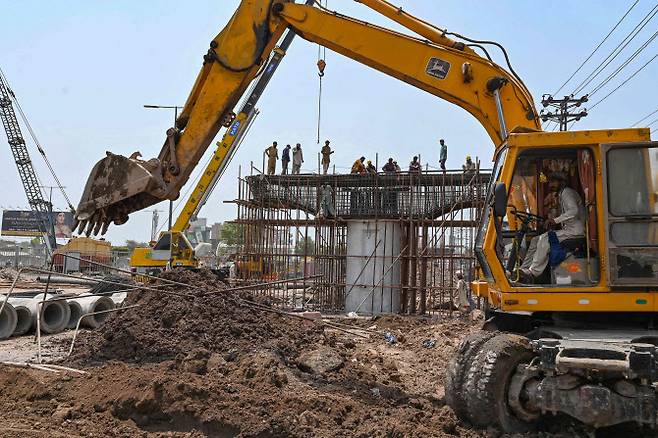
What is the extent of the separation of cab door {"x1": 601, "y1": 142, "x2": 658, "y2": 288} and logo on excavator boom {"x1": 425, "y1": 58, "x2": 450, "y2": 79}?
9.54 feet

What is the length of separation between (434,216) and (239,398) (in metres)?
14.8

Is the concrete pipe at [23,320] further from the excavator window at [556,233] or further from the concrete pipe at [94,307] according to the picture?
the excavator window at [556,233]

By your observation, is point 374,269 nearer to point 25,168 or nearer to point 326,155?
point 326,155

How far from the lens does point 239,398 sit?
6.74 m

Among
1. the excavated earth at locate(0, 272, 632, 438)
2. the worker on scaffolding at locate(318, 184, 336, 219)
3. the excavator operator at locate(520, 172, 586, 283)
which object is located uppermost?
the worker on scaffolding at locate(318, 184, 336, 219)

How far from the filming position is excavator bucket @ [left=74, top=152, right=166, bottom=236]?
29.6ft

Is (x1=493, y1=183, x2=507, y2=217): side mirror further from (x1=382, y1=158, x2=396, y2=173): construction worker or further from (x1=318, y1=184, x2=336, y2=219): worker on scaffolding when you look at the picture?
(x1=382, y1=158, x2=396, y2=173): construction worker

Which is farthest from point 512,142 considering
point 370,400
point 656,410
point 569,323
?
point 370,400

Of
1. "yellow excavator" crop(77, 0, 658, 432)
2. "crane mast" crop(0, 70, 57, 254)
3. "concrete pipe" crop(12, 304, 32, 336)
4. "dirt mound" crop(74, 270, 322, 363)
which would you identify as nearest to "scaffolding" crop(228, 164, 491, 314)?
"concrete pipe" crop(12, 304, 32, 336)

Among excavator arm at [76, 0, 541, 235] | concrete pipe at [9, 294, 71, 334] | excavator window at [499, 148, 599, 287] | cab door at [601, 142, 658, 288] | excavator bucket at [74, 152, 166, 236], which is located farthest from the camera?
concrete pipe at [9, 294, 71, 334]

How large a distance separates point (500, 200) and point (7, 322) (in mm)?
11138

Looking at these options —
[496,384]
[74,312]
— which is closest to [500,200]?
[496,384]

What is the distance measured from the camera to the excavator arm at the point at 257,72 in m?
7.99

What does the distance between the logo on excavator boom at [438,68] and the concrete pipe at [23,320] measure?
33.9 ft
